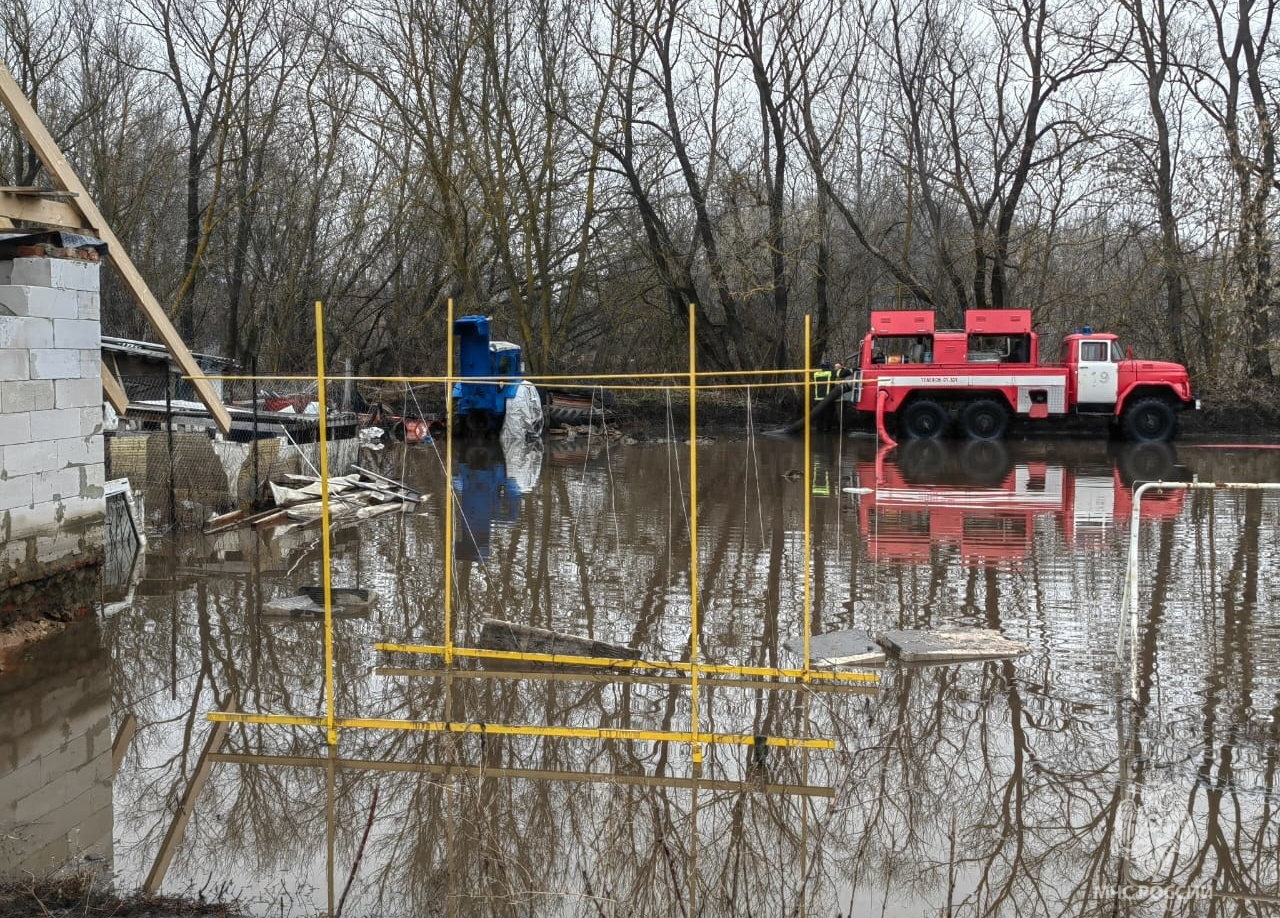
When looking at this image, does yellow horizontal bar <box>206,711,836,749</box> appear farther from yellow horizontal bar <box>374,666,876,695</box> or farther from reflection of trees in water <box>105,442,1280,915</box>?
yellow horizontal bar <box>374,666,876,695</box>

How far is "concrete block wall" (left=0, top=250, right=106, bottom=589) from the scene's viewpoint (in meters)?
8.10

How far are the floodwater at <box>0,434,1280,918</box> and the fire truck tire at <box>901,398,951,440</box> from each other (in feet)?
41.0

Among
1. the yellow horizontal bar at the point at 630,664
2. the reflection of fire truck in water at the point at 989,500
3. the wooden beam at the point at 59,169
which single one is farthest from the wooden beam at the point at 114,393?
the reflection of fire truck in water at the point at 989,500

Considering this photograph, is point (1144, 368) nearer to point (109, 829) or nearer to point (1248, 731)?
point (1248, 731)

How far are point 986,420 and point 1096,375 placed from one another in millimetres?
2379

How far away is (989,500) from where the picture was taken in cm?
1537

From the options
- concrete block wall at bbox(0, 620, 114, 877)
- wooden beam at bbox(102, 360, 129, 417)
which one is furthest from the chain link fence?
concrete block wall at bbox(0, 620, 114, 877)

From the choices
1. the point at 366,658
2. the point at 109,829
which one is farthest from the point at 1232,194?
the point at 109,829

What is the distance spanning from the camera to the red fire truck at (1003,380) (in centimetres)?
2383

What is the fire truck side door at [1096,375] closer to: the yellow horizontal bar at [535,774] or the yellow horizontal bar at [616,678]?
the yellow horizontal bar at [616,678]

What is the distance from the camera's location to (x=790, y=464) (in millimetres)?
20391

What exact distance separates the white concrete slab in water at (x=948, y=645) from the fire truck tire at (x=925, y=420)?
16597 millimetres

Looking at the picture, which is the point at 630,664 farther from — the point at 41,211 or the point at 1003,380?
the point at 1003,380

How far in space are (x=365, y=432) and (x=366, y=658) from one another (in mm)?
16179
